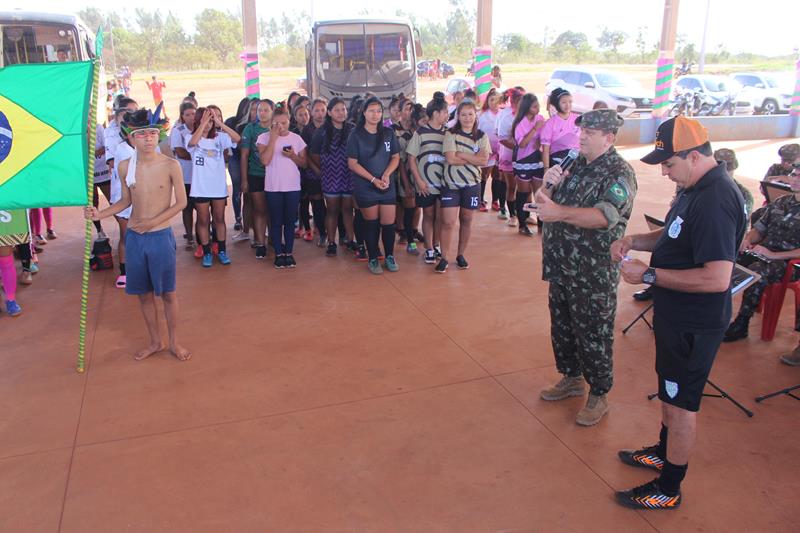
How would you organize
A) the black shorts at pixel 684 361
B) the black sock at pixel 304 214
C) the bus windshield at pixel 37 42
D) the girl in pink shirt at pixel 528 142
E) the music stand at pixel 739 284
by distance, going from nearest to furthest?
the black shorts at pixel 684 361
the music stand at pixel 739 284
the girl in pink shirt at pixel 528 142
the black sock at pixel 304 214
the bus windshield at pixel 37 42

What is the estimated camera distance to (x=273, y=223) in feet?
21.9

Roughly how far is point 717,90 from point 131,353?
25.1m

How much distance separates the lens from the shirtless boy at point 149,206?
4.36 metres

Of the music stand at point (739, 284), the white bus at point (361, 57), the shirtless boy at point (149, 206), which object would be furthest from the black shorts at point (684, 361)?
the white bus at point (361, 57)

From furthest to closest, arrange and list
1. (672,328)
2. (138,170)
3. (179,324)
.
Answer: (179,324) < (138,170) < (672,328)

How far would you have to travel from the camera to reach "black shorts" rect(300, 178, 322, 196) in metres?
7.26

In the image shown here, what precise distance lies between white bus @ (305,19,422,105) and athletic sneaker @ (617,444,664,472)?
37.0 feet

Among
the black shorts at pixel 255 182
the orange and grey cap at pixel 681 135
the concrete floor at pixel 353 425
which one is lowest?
the concrete floor at pixel 353 425

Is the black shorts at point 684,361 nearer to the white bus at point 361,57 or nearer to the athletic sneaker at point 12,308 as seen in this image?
the athletic sneaker at point 12,308

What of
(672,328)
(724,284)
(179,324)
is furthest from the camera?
(179,324)

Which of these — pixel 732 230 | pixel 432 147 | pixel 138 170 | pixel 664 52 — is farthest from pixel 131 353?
pixel 664 52

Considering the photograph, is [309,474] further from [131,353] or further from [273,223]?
[273,223]

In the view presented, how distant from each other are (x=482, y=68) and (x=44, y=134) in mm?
13740

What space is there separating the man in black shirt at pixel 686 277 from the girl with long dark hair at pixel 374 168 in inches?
141
